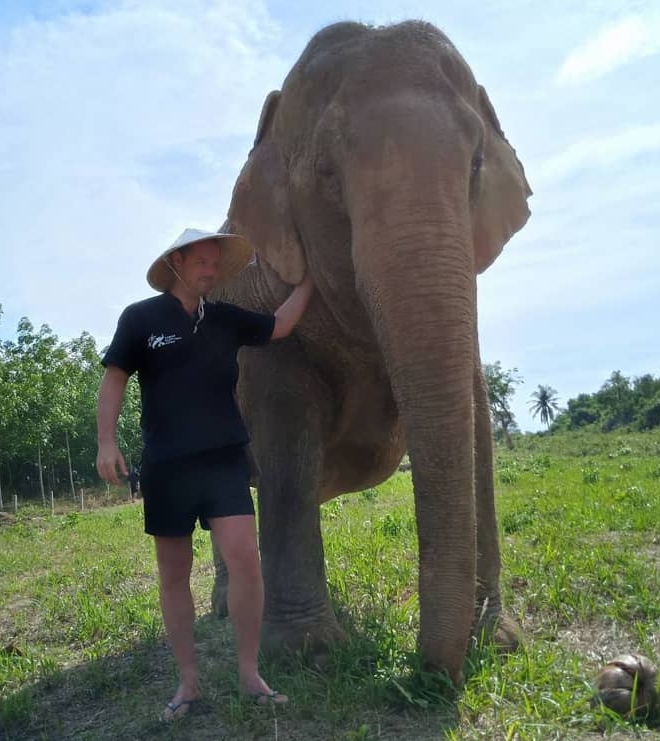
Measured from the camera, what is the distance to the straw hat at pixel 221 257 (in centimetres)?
342

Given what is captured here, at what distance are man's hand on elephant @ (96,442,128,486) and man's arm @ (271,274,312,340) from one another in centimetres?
90

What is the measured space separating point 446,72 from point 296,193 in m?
0.90

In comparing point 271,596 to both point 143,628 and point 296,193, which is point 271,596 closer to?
point 143,628

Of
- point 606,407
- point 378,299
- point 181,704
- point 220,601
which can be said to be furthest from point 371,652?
point 606,407

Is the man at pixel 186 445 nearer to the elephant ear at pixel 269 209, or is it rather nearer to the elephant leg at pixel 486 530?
the elephant ear at pixel 269 209

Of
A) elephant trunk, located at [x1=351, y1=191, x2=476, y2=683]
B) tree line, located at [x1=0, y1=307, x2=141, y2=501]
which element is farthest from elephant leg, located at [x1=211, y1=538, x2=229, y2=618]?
tree line, located at [x1=0, y1=307, x2=141, y2=501]

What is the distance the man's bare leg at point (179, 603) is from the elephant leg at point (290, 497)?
2.12 ft

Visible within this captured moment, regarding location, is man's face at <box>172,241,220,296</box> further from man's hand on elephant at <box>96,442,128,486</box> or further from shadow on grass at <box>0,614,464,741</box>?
shadow on grass at <box>0,614,464,741</box>

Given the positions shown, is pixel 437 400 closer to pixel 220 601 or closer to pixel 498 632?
pixel 498 632

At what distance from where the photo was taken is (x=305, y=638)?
3.90m

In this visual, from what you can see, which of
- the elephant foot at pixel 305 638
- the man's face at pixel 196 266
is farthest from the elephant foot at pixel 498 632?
the man's face at pixel 196 266

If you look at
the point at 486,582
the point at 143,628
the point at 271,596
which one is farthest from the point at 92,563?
the point at 486,582

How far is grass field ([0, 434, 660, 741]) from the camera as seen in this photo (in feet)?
9.87

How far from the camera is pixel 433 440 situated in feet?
10.3
